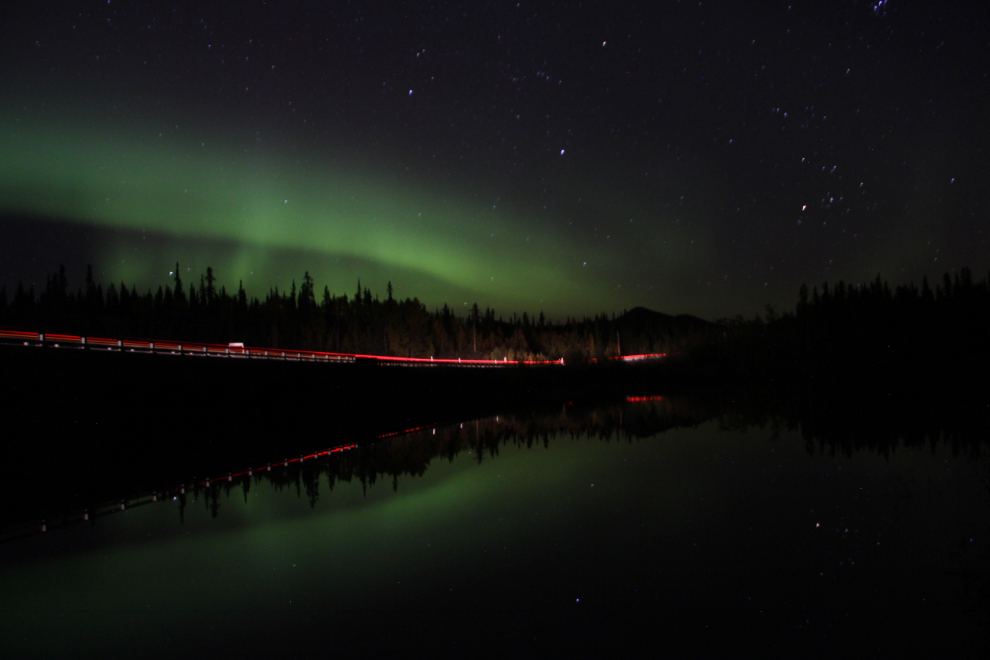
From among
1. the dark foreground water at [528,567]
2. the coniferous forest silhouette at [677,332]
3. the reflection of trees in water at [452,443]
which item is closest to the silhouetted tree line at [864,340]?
the coniferous forest silhouette at [677,332]

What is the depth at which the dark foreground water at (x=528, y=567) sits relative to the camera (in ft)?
18.9

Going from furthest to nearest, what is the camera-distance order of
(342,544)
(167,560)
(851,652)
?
(342,544), (167,560), (851,652)

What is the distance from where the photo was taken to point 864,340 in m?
81.8

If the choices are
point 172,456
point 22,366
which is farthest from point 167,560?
point 22,366

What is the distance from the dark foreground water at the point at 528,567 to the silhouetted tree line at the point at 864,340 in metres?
49.2

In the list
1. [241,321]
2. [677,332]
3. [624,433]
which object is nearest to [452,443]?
[624,433]

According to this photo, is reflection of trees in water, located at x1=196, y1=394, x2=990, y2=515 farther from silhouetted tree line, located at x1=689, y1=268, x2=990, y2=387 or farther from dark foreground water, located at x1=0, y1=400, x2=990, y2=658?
silhouetted tree line, located at x1=689, y1=268, x2=990, y2=387

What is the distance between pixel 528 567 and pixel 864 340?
9040cm

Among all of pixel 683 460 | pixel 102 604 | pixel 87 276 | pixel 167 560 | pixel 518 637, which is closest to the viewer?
pixel 518 637

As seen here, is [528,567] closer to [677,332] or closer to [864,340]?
[864,340]

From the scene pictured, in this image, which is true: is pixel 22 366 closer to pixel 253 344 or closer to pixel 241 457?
pixel 241 457

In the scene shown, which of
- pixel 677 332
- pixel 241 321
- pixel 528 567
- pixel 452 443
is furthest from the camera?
pixel 677 332

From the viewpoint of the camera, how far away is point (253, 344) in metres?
126

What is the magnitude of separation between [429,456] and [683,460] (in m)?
8.02
